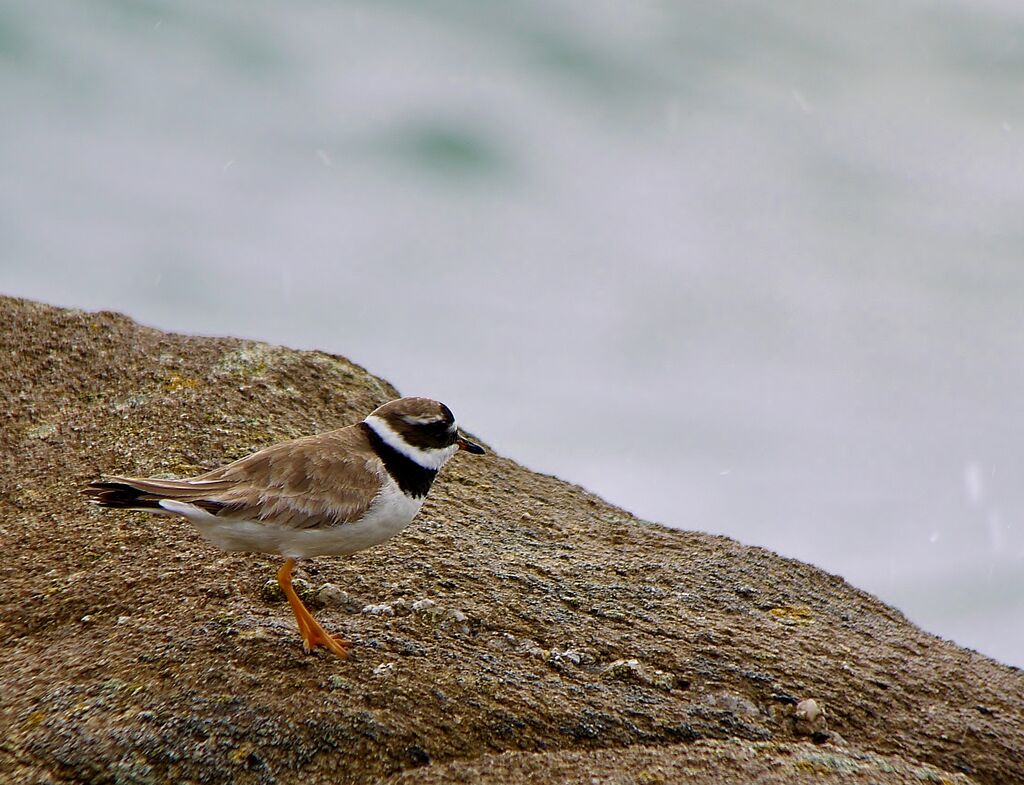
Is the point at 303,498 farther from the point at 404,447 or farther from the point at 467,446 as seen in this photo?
the point at 467,446

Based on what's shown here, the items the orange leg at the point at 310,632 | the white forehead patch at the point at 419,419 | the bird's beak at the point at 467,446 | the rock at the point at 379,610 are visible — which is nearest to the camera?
the orange leg at the point at 310,632

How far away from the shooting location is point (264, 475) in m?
5.06

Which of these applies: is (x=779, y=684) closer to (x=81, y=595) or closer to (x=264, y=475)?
(x=264, y=475)

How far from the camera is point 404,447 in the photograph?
17.7 ft

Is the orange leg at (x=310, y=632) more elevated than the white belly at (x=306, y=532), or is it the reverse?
the white belly at (x=306, y=532)

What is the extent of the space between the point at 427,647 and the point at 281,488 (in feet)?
3.21

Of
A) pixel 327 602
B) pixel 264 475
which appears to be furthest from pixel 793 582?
pixel 264 475

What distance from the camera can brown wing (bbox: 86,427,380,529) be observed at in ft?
16.0

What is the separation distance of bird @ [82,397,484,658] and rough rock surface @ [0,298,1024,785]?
0.40 meters

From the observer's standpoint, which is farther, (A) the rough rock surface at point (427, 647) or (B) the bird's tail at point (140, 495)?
(B) the bird's tail at point (140, 495)

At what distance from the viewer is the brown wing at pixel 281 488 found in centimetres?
487

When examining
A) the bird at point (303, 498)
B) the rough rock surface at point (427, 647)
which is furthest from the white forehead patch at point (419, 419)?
the rough rock surface at point (427, 647)

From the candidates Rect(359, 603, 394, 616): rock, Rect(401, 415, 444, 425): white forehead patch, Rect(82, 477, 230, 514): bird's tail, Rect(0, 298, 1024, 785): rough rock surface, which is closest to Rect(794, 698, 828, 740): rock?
Rect(0, 298, 1024, 785): rough rock surface

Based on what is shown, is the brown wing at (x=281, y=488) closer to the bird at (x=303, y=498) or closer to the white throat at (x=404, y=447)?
the bird at (x=303, y=498)
